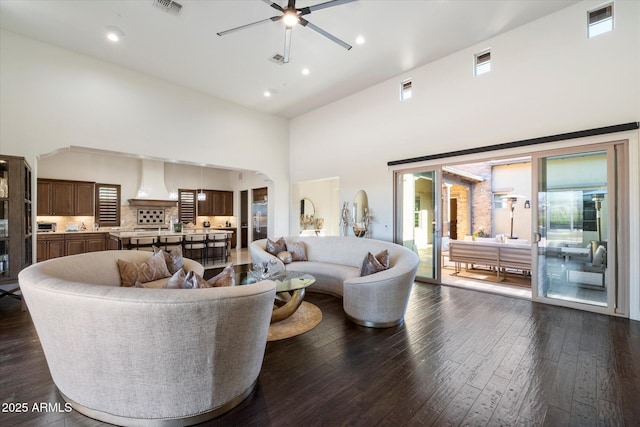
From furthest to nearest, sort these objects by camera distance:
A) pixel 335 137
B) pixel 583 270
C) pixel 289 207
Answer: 1. pixel 289 207
2. pixel 335 137
3. pixel 583 270

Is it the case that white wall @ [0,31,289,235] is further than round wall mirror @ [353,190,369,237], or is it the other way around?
round wall mirror @ [353,190,369,237]

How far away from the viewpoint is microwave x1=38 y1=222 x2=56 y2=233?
7524mm

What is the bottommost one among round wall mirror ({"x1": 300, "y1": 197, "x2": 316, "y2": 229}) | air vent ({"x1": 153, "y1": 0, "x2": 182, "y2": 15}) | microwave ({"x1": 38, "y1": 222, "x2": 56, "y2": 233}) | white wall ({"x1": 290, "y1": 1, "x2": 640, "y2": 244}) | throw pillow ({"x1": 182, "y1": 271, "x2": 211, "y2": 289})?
throw pillow ({"x1": 182, "y1": 271, "x2": 211, "y2": 289})

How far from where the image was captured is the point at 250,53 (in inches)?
206

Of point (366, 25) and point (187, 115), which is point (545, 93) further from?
point (187, 115)

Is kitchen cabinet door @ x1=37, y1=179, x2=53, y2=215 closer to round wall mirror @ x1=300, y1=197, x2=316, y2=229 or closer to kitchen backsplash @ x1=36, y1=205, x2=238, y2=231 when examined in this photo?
kitchen backsplash @ x1=36, y1=205, x2=238, y2=231

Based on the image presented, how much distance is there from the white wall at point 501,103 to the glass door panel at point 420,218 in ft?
1.01

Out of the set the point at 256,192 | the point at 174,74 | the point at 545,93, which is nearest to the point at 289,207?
the point at 256,192

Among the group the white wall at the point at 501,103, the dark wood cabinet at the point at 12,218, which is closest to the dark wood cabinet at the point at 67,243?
the dark wood cabinet at the point at 12,218

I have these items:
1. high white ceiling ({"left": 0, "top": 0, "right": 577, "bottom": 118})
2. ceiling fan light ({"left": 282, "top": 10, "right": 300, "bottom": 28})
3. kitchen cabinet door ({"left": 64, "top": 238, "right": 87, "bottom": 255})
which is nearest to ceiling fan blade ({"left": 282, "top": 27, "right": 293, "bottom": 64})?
ceiling fan light ({"left": 282, "top": 10, "right": 300, "bottom": 28})

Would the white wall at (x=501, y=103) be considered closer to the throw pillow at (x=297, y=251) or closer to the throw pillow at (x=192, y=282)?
the throw pillow at (x=297, y=251)

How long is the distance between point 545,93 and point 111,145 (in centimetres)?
765

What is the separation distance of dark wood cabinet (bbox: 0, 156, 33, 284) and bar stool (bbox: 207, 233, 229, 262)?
394cm

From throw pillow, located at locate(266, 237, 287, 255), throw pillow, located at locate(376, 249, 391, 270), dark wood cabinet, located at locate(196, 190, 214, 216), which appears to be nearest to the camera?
throw pillow, located at locate(376, 249, 391, 270)
